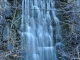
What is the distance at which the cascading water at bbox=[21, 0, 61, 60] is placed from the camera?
18.0 feet

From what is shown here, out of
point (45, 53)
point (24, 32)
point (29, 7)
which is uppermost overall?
point (29, 7)

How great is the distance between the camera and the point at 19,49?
489 centimetres

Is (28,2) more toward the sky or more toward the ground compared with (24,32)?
more toward the sky

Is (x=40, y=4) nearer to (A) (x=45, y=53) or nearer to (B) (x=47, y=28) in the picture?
(B) (x=47, y=28)

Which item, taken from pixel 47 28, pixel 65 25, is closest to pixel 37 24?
pixel 47 28

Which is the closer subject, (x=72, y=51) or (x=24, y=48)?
(x=24, y=48)

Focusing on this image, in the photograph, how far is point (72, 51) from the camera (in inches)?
211

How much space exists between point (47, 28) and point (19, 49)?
3.95ft

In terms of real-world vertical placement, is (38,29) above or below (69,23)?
below

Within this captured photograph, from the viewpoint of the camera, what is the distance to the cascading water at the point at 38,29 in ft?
18.0

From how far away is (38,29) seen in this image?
5.72m

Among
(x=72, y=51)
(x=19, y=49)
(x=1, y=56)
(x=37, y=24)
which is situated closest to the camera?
(x=1, y=56)

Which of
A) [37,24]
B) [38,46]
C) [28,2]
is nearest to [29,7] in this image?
[28,2]

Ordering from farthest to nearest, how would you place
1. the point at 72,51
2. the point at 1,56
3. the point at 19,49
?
the point at 72,51 → the point at 19,49 → the point at 1,56
